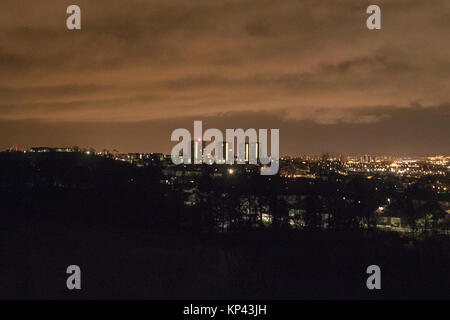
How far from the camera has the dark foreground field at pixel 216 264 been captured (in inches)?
485

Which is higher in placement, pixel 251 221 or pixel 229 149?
pixel 229 149

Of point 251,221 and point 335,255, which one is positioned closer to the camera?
point 335,255

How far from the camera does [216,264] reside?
15109mm

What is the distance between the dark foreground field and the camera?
40.4 ft

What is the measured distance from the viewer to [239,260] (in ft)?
51.7

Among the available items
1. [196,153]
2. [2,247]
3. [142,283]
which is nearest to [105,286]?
[142,283]

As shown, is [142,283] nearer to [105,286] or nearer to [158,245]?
[105,286]
